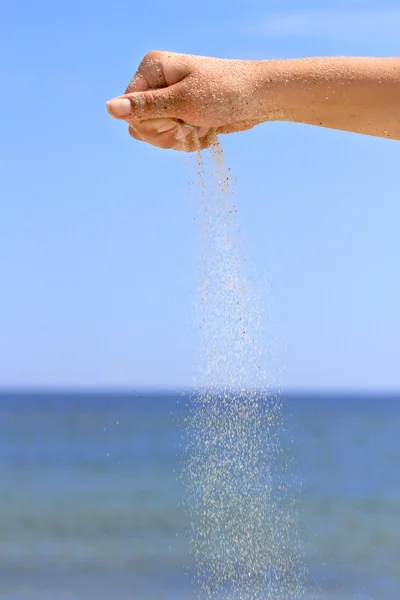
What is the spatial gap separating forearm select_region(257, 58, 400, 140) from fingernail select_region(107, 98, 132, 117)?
35 cm

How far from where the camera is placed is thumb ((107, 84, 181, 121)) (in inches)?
97.0

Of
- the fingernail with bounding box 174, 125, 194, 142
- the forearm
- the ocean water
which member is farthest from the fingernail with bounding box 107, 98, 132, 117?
the ocean water

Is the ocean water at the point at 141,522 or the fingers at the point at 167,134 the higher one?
the ocean water at the point at 141,522

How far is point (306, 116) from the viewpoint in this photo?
2.57 meters

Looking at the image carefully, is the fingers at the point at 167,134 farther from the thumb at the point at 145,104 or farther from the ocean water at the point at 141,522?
the ocean water at the point at 141,522

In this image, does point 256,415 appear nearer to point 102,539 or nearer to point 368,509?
point 102,539

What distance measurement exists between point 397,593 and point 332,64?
9.18m

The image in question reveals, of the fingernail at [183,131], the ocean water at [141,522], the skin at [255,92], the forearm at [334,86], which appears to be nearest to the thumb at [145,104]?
the skin at [255,92]

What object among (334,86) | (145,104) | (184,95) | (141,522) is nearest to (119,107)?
(145,104)

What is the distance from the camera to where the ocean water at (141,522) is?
1083cm

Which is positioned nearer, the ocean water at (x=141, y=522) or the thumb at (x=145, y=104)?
the thumb at (x=145, y=104)

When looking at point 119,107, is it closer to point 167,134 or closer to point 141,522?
point 167,134

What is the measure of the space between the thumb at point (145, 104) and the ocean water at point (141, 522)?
27.7 ft

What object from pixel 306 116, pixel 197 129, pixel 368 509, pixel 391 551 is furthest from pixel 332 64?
pixel 368 509
